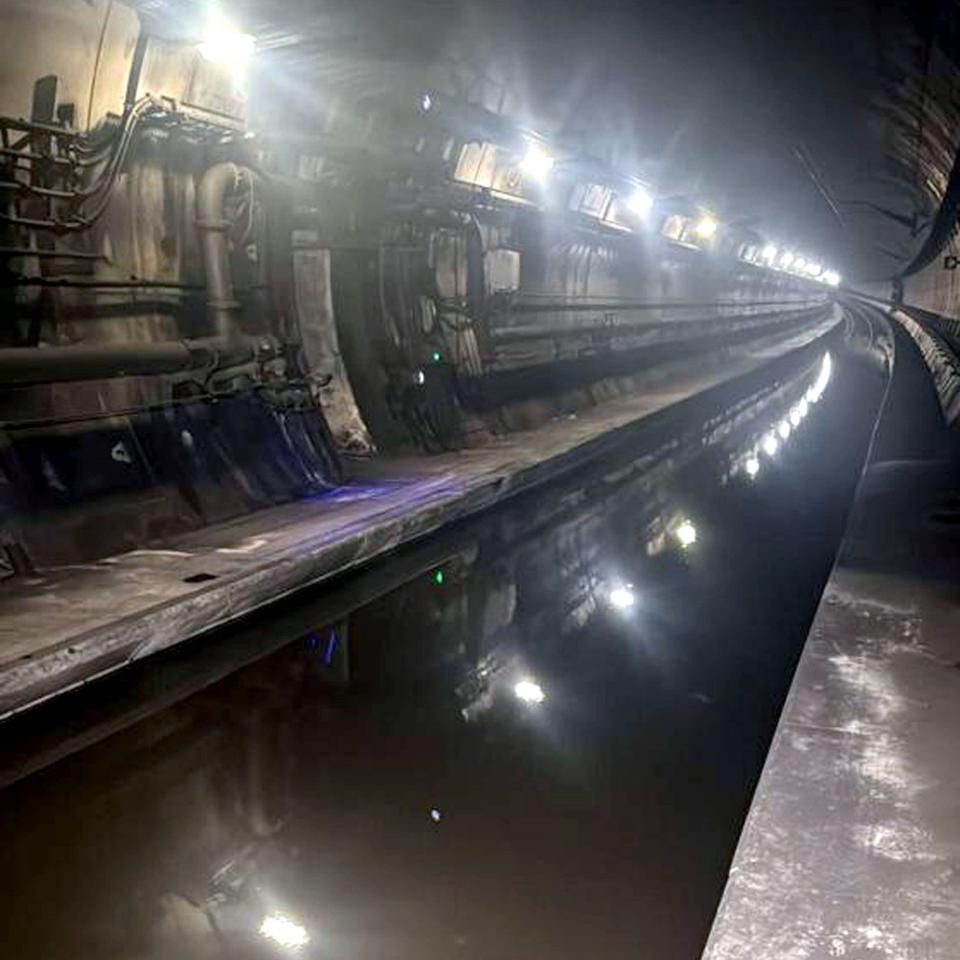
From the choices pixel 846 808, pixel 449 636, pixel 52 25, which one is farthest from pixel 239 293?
pixel 846 808

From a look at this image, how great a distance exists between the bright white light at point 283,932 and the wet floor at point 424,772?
0.01 m

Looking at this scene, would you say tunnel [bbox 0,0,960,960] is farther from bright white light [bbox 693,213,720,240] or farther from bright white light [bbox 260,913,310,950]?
bright white light [bbox 693,213,720,240]

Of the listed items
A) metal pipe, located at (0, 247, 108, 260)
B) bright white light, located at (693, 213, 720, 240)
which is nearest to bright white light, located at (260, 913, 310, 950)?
metal pipe, located at (0, 247, 108, 260)

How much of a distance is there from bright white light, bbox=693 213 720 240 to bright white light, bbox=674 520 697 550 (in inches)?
705

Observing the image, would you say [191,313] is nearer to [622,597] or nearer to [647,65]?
[622,597]

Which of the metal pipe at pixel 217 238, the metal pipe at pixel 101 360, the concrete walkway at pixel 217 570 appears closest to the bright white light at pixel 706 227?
the concrete walkway at pixel 217 570

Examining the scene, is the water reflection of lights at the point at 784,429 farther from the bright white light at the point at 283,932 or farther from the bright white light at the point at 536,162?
the bright white light at the point at 283,932

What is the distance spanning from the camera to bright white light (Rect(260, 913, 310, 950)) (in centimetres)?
352

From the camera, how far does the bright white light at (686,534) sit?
9398 millimetres

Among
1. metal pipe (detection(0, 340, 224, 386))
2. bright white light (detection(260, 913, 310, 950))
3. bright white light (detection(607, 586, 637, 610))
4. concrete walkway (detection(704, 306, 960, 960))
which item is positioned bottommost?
bright white light (detection(260, 913, 310, 950))

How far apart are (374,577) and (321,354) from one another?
200 inches

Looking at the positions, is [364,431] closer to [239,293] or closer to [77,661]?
[239,293]

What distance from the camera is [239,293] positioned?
406 inches

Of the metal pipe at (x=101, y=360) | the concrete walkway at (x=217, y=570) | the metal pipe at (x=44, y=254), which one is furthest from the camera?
the metal pipe at (x=44, y=254)
